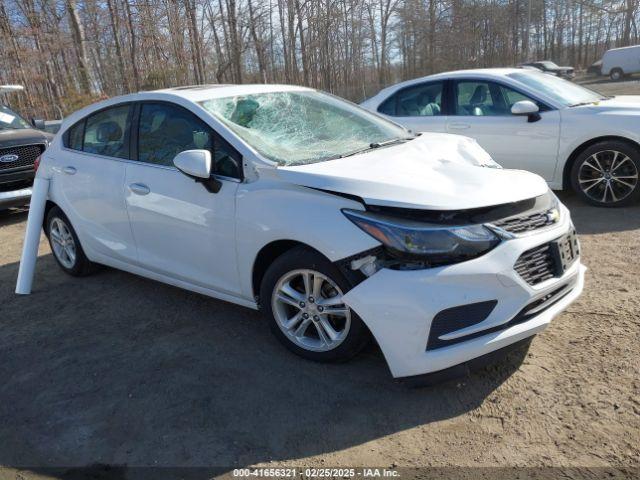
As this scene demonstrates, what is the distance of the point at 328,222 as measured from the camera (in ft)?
9.71

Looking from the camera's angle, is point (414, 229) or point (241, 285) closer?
point (414, 229)

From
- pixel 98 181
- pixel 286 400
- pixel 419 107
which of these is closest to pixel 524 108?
pixel 419 107

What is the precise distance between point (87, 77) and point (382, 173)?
22.6 meters

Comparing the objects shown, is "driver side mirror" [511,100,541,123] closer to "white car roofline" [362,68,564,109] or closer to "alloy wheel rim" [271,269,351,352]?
"white car roofline" [362,68,564,109]

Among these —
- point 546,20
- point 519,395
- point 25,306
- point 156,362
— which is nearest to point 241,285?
point 156,362

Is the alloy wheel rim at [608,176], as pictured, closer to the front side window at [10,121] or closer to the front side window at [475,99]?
the front side window at [475,99]

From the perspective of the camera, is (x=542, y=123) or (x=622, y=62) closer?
(x=542, y=123)

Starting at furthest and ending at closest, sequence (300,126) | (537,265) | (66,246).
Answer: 1. (66,246)
2. (300,126)
3. (537,265)

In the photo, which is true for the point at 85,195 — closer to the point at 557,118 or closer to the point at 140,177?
the point at 140,177

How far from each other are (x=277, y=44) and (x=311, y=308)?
114 ft

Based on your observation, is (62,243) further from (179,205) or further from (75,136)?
(179,205)

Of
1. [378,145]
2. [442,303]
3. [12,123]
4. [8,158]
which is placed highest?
[12,123]

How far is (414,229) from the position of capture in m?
2.76

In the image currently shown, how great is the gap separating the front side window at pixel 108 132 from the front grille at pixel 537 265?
9.95ft
